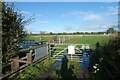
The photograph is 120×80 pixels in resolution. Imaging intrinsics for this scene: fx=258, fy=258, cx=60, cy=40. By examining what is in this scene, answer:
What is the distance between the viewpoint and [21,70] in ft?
34.2

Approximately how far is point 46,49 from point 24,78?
8108 mm

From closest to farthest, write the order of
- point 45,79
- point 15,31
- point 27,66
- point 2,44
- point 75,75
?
point 2,44
point 15,31
point 45,79
point 75,75
point 27,66

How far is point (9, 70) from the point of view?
9.30 m

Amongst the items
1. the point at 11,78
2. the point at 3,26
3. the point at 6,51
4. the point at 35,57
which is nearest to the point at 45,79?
the point at 11,78

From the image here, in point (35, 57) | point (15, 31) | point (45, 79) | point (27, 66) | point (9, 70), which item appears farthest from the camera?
point (35, 57)

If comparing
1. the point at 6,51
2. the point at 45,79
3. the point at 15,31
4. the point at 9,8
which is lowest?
the point at 45,79

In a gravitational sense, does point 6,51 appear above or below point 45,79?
above

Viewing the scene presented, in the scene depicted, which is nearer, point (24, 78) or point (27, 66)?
point (24, 78)

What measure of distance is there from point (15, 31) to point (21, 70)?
2.36 m

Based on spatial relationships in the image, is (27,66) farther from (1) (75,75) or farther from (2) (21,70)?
(1) (75,75)

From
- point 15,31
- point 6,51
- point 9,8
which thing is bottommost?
point 6,51

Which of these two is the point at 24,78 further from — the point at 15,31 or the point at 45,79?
the point at 15,31

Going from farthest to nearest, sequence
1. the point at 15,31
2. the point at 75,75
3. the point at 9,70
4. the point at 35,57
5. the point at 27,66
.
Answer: the point at 35,57 < the point at 27,66 < the point at 75,75 < the point at 9,70 < the point at 15,31

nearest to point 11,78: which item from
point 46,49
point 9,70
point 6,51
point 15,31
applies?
point 9,70
